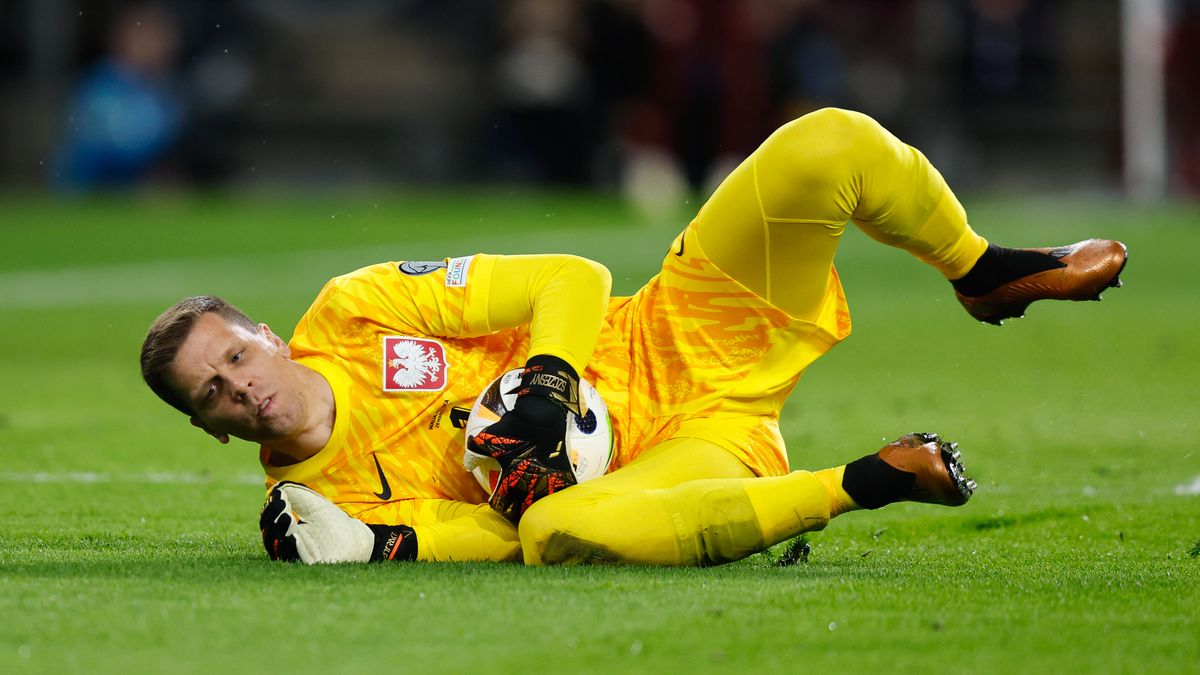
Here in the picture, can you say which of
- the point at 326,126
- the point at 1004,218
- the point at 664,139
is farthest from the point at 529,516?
the point at 326,126

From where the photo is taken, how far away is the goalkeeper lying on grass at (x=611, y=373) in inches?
167

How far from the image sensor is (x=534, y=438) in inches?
167

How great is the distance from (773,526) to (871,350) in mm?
5724

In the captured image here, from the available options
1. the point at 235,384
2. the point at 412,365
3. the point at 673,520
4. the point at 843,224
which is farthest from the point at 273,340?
the point at 843,224

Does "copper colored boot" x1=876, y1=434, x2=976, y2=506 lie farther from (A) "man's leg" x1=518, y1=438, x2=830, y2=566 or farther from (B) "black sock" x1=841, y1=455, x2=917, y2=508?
(A) "man's leg" x1=518, y1=438, x2=830, y2=566

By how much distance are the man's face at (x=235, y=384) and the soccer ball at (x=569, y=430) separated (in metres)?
0.43

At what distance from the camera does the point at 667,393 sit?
4.77 metres

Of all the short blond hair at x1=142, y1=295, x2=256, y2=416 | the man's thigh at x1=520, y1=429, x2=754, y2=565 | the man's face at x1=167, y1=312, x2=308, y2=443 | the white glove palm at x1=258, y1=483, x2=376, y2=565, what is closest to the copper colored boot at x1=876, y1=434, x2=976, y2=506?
the man's thigh at x1=520, y1=429, x2=754, y2=565

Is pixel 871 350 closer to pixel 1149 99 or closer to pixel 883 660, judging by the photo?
pixel 883 660

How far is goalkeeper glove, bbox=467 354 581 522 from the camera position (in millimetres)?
4234

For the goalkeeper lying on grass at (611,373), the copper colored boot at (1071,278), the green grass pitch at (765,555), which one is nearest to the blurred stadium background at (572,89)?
the green grass pitch at (765,555)

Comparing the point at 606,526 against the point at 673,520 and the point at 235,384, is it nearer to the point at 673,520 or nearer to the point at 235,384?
the point at 673,520

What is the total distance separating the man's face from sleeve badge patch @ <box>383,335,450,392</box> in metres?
0.27

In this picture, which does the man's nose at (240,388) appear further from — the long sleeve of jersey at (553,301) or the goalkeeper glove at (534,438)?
the long sleeve of jersey at (553,301)
